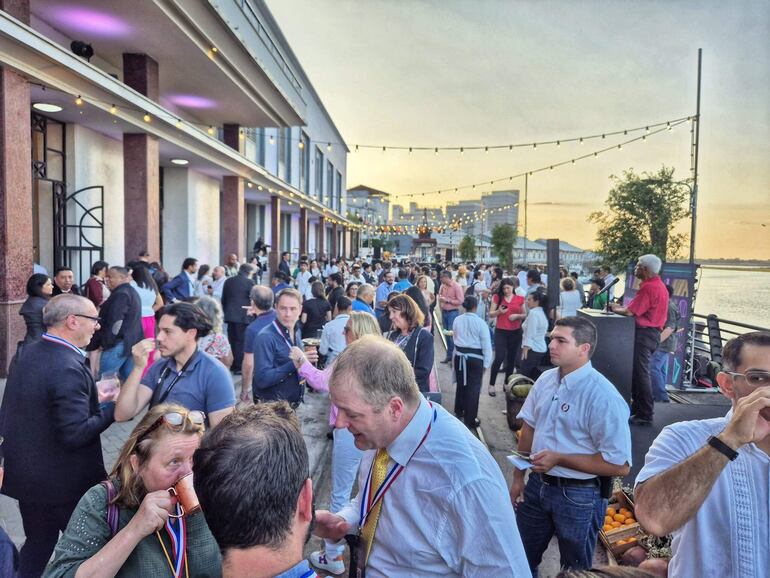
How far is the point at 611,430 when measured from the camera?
2793 mm

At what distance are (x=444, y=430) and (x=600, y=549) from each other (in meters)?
3.24

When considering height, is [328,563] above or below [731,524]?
below

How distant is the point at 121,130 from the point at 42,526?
11.0m

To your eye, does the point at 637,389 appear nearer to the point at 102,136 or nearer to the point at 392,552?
the point at 392,552

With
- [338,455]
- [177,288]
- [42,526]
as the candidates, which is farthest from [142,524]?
[177,288]

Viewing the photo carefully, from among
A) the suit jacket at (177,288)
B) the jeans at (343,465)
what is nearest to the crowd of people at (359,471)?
the jeans at (343,465)

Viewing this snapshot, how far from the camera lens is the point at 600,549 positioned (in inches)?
158

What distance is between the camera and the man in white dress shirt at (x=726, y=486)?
59.9 inches

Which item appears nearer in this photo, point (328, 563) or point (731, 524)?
point (731, 524)

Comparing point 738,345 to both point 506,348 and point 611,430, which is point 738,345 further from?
point 506,348

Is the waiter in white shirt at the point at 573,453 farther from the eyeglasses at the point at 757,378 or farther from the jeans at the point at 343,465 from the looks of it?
the jeans at the point at 343,465

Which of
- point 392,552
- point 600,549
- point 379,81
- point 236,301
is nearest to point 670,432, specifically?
point 392,552

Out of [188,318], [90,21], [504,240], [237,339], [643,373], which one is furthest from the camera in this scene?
[504,240]

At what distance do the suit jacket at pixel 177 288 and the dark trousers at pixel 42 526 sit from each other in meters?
6.98
